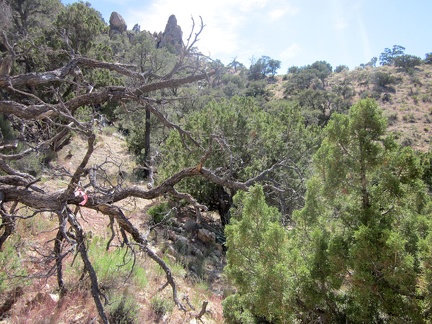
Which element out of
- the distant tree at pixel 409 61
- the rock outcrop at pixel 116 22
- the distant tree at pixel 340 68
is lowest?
the rock outcrop at pixel 116 22

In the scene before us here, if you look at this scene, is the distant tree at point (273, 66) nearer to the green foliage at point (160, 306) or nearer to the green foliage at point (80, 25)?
the green foliage at point (80, 25)

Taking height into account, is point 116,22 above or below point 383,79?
above

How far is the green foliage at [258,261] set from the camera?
304cm

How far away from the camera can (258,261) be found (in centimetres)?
340

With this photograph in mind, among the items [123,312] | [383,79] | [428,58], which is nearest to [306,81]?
[383,79]

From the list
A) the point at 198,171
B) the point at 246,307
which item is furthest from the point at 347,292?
the point at 198,171

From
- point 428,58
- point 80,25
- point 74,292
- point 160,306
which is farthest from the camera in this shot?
point 428,58

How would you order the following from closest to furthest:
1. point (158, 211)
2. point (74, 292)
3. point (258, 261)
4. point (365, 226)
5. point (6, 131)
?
point (365, 226) < point (258, 261) < point (74, 292) < point (6, 131) < point (158, 211)

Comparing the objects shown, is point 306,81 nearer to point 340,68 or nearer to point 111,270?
point 340,68

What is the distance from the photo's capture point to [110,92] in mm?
4020

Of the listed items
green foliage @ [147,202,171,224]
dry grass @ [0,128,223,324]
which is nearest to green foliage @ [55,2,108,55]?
green foliage @ [147,202,171,224]

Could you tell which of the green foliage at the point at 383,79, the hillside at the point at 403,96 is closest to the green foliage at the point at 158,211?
the hillside at the point at 403,96

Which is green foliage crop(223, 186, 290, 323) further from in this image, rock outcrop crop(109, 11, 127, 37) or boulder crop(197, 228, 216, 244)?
rock outcrop crop(109, 11, 127, 37)

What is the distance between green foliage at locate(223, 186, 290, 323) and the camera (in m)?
3.04
